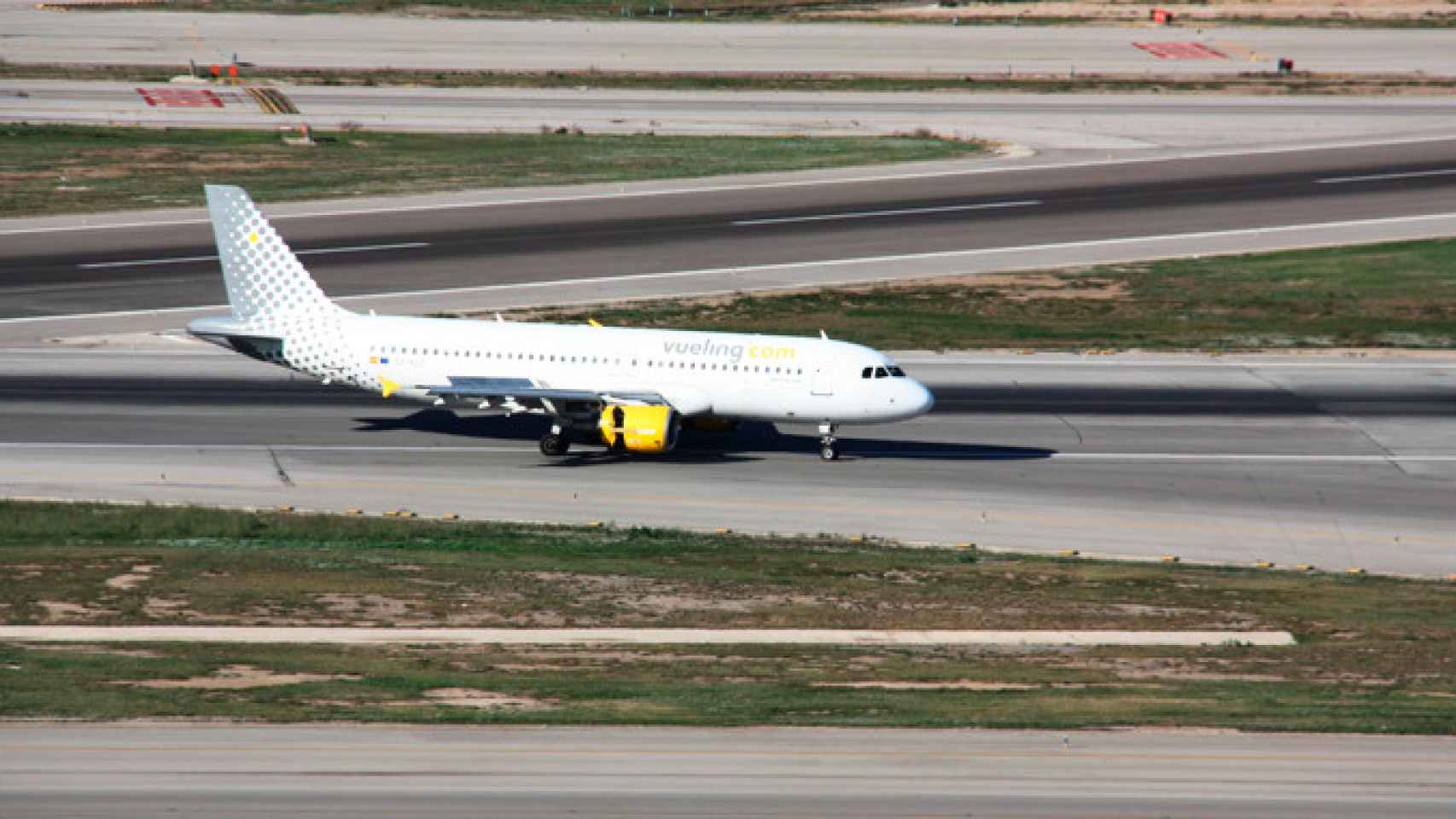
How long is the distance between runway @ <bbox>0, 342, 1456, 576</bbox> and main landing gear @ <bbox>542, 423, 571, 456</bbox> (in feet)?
1.42

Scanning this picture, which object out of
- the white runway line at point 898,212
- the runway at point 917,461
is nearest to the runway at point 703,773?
the runway at point 917,461

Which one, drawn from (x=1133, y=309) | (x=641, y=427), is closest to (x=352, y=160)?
(x=1133, y=309)

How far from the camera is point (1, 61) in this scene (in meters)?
121

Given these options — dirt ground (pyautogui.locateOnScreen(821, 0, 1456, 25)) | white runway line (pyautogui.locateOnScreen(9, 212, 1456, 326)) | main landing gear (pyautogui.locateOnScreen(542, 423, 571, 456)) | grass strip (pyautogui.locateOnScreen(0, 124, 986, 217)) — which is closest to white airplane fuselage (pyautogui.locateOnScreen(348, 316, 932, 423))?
main landing gear (pyautogui.locateOnScreen(542, 423, 571, 456))

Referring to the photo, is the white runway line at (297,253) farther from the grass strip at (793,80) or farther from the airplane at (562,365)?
the grass strip at (793,80)

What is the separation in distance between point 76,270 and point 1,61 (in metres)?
47.9

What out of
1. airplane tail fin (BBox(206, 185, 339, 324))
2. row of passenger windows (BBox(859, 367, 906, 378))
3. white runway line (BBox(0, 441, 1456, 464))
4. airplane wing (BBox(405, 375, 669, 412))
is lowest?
white runway line (BBox(0, 441, 1456, 464))

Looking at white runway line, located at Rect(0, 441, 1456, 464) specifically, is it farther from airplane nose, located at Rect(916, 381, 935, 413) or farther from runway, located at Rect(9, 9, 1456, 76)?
runway, located at Rect(9, 9, 1456, 76)

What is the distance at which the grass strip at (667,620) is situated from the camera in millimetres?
33625

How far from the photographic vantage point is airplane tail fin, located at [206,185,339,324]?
5847cm

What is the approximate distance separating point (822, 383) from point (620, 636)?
17.9 meters

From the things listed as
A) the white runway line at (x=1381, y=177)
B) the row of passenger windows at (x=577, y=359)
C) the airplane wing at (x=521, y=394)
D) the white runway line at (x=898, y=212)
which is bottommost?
the airplane wing at (x=521, y=394)

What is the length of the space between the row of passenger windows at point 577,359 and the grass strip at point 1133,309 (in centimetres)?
1518

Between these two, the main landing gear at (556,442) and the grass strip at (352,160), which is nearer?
the main landing gear at (556,442)
